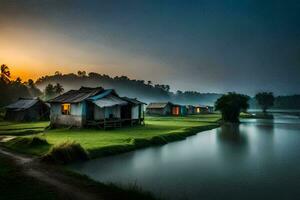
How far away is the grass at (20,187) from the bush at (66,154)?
361cm

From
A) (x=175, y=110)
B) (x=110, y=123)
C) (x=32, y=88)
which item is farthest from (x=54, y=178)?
(x=32, y=88)

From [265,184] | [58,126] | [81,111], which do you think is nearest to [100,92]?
[81,111]

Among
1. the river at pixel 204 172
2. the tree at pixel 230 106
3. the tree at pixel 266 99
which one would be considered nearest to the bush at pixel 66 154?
the river at pixel 204 172

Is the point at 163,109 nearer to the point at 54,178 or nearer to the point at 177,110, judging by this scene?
the point at 177,110

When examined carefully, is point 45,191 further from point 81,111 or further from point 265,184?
point 81,111

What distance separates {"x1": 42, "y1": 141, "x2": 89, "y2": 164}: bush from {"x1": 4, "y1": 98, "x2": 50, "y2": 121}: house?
1578 inches

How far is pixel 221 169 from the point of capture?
21031 mm

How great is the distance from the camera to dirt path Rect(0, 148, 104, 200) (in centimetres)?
1240

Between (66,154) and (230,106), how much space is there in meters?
61.4

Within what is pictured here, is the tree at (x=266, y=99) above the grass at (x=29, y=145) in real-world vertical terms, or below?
above

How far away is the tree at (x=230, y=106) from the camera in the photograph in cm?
7612

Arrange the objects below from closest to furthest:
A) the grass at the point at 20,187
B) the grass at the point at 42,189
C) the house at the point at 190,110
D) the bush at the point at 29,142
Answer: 1. the grass at the point at 20,187
2. the grass at the point at 42,189
3. the bush at the point at 29,142
4. the house at the point at 190,110

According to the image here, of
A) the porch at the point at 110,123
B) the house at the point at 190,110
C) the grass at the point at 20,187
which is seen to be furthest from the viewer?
the house at the point at 190,110

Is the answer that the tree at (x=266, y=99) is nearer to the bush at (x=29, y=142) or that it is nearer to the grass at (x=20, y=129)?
the grass at (x=20, y=129)
